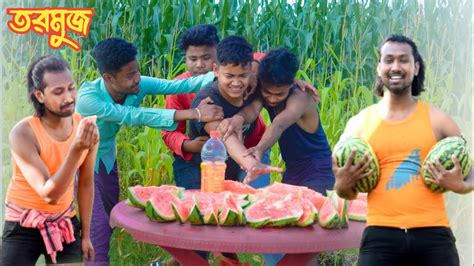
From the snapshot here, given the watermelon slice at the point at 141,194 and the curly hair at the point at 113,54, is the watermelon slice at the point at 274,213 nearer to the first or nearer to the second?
the watermelon slice at the point at 141,194

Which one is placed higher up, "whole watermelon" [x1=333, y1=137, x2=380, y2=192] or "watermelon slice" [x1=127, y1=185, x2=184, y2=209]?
"whole watermelon" [x1=333, y1=137, x2=380, y2=192]

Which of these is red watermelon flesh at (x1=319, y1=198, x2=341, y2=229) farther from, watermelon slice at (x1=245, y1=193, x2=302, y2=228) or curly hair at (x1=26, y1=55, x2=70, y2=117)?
curly hair at (x1=26, y1=55, x2=70, y2=117)

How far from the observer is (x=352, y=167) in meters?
4.12

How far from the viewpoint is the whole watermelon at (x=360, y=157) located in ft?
13.5

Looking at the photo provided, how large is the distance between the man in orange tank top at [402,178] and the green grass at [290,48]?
6.40 ft

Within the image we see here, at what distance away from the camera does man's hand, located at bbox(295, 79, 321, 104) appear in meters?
5.99

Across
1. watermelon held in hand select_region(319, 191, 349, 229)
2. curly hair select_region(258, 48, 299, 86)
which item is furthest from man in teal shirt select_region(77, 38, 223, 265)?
watermelon held in hand select_region(319, 191, 349, 229)

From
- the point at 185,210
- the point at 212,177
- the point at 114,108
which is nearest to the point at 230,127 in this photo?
the point at 212,177

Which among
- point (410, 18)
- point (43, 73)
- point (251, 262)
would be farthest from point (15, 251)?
point (410, 18)

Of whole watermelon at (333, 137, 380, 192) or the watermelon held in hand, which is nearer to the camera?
whole watermelon at (333, 137, 380, 192)

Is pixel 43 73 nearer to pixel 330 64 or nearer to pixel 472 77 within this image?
pixel 330 64

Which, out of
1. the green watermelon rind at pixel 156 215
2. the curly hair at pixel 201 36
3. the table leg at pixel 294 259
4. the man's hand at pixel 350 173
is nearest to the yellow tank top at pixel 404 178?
the man's hand at pixel 350 173

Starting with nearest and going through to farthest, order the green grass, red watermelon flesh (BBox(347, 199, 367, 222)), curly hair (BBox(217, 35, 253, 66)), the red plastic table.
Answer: the red plastic table, red watermelon flesh (BBox(347, 199, 367, 222)), curly hair (BBox(217, 35, 253, 66)), the green grass
